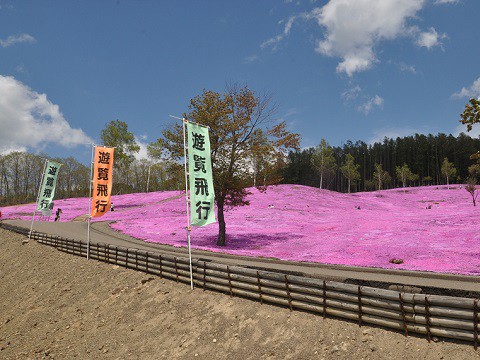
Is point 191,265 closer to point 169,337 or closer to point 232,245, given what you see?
point 169,337

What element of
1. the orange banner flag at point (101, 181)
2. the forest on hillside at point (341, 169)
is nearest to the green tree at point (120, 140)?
the forest on hillside at point (341, 169)

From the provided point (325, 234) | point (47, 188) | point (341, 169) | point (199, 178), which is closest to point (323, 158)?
point (341, 169)

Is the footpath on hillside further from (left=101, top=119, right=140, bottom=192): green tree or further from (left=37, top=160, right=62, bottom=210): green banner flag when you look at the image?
(left=101, top=119, right=140, bottom=192): green tree

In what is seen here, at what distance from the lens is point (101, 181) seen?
23844 millimetres

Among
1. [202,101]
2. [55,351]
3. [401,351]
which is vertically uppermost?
[202,101]

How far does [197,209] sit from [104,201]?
11300 millimetres

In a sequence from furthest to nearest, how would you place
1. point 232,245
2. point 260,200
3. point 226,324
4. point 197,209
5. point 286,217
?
point 260,200 < point 286,217 < point 232,245 < point 197,209 < point 226,324

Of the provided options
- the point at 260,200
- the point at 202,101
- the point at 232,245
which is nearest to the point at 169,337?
the point at 232,245

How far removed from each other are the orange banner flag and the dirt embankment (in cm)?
405

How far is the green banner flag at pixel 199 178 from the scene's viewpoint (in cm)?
1548

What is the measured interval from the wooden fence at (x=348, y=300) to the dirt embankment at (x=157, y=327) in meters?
0.33

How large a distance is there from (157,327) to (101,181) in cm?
1356

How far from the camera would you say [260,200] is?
5875cm

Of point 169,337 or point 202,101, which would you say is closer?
point 169,337
